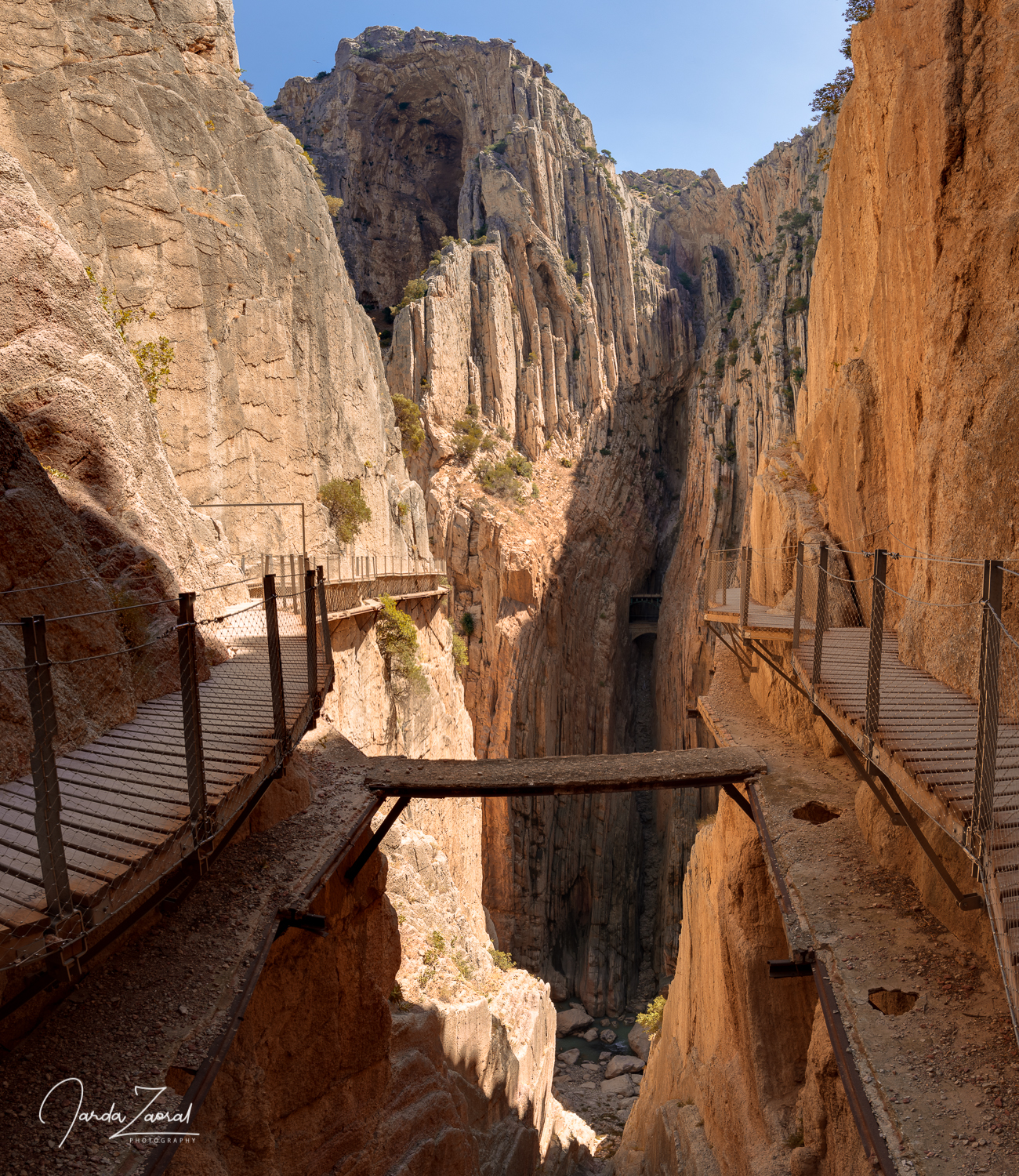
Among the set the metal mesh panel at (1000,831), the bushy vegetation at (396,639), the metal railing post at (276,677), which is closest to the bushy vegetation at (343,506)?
the bushy vegetation at (396,639)

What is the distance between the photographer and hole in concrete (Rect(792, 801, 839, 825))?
838cm

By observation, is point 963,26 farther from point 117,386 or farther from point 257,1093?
point 257,1093

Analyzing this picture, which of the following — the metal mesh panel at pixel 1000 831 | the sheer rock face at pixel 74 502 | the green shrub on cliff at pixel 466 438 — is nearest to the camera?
the metal mesh panel at pixel 1000 831

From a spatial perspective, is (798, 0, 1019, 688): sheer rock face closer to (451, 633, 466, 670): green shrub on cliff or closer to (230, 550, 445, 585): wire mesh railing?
(230, 550, 445, 585): wire mesh railing

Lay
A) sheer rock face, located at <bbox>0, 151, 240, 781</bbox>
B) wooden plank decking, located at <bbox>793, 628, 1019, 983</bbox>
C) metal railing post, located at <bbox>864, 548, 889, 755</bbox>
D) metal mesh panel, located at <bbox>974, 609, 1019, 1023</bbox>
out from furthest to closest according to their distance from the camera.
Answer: sheer rock face, located at <bbox>0, 151, 240, 781</bbox>
metal railing post, located at <bbox>864, 548, 889, 755</bbox>
wooden plank decking, located at <bbox>793, 628, 1019, 983</bbox>
metal mesh panel, located at <bbox>974, 609, 1019, 1023</bbox>

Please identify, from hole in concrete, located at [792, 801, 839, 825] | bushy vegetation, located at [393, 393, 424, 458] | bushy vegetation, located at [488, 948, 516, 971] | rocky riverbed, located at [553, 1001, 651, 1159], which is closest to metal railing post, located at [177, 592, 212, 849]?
hole in concrete, located at [792, 801, 839, 825]

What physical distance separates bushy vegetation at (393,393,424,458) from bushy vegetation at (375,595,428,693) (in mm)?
16976

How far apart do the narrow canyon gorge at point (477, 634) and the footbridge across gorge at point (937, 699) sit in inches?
4.4

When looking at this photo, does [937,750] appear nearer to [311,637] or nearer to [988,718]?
[988,718]

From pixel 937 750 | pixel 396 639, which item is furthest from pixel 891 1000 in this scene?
pixel 396 639

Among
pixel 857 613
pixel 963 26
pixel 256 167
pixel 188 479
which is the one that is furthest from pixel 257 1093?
pixel 256 167

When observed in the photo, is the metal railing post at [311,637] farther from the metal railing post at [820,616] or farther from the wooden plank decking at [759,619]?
the wooden plank decking at [759,619]

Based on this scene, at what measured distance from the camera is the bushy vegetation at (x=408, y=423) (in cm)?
3438

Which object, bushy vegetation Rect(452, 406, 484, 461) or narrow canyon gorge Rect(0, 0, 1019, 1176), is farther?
bushy vegetation Rect(452, 406, 484, 461)
